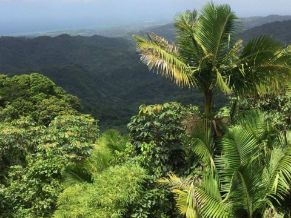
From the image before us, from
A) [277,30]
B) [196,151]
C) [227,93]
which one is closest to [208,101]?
[227,93]

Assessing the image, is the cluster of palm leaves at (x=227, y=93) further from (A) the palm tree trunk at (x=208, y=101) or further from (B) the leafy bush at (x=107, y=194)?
(B) the leafy bush at (x=107, y=194)

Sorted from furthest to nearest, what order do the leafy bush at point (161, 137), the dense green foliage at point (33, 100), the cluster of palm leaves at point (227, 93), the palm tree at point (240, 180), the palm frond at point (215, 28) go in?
1. the dense green foliage at point (33, 100)
2. the leafy bush at point (161, 137)
3. the palm frond at point (215, 28)
4. the cluster of palm leaves at point (227, 93)
5. the palm tree at point (240, 180)

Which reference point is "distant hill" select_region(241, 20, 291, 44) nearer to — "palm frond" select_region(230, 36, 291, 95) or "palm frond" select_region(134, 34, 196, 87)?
"palm frond" select_region(230, 36, 291, 95)

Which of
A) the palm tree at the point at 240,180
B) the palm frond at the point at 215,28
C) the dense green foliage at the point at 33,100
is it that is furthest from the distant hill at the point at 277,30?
the palm tree at the point at 240,180

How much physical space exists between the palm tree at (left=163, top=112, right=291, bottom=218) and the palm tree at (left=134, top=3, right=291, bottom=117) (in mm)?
861

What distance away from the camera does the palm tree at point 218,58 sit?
8422 mm

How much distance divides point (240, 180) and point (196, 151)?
117cm

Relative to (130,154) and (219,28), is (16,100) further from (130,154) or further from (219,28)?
(219,28)

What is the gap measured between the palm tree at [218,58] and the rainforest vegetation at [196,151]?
0.02 m

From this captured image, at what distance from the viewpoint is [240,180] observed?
750 centimetres

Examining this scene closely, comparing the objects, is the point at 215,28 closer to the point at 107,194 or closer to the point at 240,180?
the point at 240,180

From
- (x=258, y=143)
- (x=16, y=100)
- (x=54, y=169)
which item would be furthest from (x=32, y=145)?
(x=16, y=100)

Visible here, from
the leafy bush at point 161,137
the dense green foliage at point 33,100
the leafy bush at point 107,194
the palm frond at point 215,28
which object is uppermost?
the palm frond at point 215,28

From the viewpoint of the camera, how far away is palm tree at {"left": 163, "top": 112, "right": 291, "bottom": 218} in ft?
24.6
